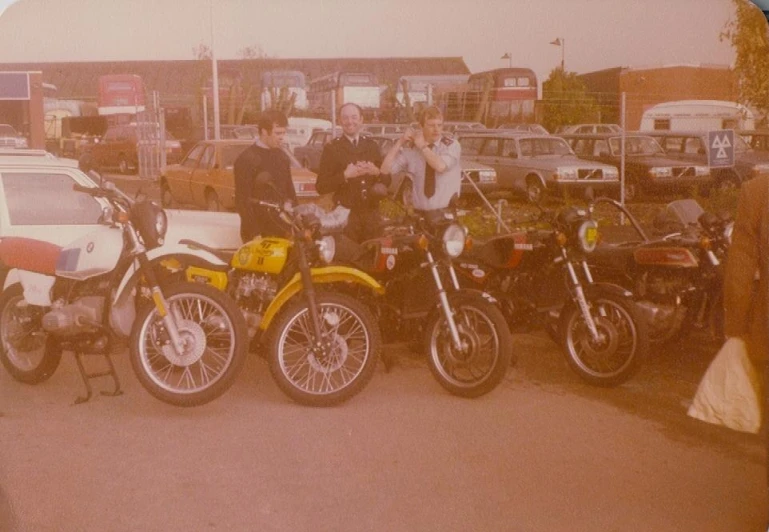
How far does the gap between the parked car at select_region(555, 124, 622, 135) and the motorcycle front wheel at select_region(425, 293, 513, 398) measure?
3.43ft

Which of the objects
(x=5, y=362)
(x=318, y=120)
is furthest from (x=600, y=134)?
(x=5, y=362)

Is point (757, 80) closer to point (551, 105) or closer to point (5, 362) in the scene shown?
point (551, 105)

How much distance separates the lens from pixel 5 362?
5621 mm

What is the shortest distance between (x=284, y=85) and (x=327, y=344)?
4.22 feet

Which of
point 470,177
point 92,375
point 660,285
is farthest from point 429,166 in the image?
point 92,375

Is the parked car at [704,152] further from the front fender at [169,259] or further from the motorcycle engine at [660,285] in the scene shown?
the front fender at [169,259]

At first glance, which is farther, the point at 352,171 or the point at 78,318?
the point at 352,171

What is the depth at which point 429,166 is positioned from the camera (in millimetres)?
5871

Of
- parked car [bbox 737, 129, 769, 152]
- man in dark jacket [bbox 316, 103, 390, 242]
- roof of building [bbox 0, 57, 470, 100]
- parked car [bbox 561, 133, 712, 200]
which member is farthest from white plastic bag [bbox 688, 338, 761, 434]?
man in dark jacket [bbox 316, 103, 390, 242]

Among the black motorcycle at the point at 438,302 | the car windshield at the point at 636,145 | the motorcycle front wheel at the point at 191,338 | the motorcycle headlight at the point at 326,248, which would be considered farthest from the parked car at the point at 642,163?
the motorcycle front wheel at the point at 191,338

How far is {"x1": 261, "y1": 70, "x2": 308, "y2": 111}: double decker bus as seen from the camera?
473 centimetres

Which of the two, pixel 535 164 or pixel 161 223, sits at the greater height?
pixel 535 164

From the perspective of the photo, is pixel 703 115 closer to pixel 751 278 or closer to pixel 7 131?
pixel 751 278

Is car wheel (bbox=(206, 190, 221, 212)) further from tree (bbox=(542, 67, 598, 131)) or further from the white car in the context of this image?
tree (bbox=(542, 67, 598, 131))
